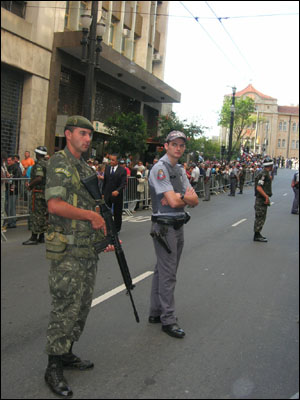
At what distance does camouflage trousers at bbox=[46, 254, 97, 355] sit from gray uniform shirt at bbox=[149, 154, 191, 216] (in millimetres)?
989

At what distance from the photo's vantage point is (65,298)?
99.6 inches

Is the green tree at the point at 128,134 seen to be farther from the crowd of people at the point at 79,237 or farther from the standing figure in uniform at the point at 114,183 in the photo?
the crowd of people at the point at 79,237

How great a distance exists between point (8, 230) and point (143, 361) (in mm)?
5780

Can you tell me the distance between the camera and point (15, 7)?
1.75 m

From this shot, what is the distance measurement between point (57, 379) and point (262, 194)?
592 centimetres

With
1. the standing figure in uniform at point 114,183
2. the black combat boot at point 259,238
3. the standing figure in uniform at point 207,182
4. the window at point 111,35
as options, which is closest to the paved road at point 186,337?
the black combat boot at point 259,238

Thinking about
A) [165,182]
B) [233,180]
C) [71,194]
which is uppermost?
[233,180]

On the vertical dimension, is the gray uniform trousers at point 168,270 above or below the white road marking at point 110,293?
above

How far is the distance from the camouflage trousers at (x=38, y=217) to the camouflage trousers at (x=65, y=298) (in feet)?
14.9

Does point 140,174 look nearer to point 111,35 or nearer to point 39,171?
point 39,171

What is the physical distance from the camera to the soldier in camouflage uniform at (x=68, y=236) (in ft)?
7.83

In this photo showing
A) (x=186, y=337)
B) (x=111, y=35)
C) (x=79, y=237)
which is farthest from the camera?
(x=111, y=35)

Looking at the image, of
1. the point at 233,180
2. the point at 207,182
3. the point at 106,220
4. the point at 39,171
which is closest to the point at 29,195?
the point at 39,171

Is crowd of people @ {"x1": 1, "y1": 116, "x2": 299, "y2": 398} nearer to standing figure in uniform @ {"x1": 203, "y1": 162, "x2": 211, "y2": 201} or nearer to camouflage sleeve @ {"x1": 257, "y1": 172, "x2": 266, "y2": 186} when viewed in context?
camouflage sleeve @ {"x1": 257, "y1": 172, "x2": 266, "y2": 186}
